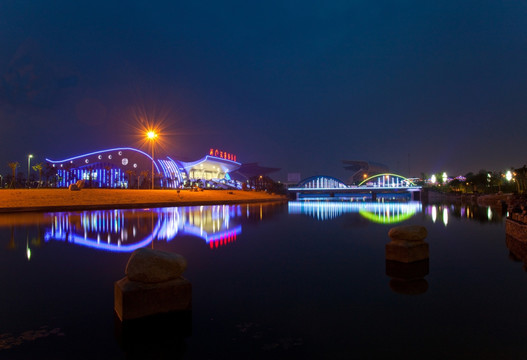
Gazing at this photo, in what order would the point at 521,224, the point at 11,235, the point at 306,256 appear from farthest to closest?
the point at 11,235 < the point at 521,224 < the point at 306,256

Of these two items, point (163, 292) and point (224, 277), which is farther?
point (224, 277)

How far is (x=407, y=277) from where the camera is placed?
7.85 m

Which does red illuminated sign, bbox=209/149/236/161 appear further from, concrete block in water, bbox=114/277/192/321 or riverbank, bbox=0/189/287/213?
concrete block in water, bbox=114/277/192/321

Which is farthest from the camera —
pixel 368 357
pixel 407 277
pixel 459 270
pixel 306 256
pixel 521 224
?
pixel 521 224

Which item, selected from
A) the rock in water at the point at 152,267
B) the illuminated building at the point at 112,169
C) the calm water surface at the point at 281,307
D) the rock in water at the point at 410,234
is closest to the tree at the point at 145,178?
the illuminated building at the point at 112,169

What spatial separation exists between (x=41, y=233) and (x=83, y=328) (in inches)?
481

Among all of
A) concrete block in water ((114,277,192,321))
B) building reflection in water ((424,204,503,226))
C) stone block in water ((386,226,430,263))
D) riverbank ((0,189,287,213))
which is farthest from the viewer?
riverbank ((0,189,287,213))

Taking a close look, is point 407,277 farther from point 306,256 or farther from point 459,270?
point 306,256

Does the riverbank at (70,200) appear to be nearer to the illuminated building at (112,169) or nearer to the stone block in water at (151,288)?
the stone block in water at (151,288)

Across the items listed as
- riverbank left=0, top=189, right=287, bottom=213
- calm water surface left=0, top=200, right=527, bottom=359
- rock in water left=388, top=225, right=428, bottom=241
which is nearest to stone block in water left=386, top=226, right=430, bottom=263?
rock in water left=388, top=225, right=428, bottom=241

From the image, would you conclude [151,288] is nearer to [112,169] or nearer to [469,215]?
[469,215]

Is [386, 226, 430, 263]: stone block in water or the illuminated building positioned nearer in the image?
[386, 226, 430, 263]: stone block in water

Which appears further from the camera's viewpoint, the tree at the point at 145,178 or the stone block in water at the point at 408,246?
the tree at the point at 145,178

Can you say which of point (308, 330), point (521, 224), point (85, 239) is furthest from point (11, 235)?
point (521, 224)
